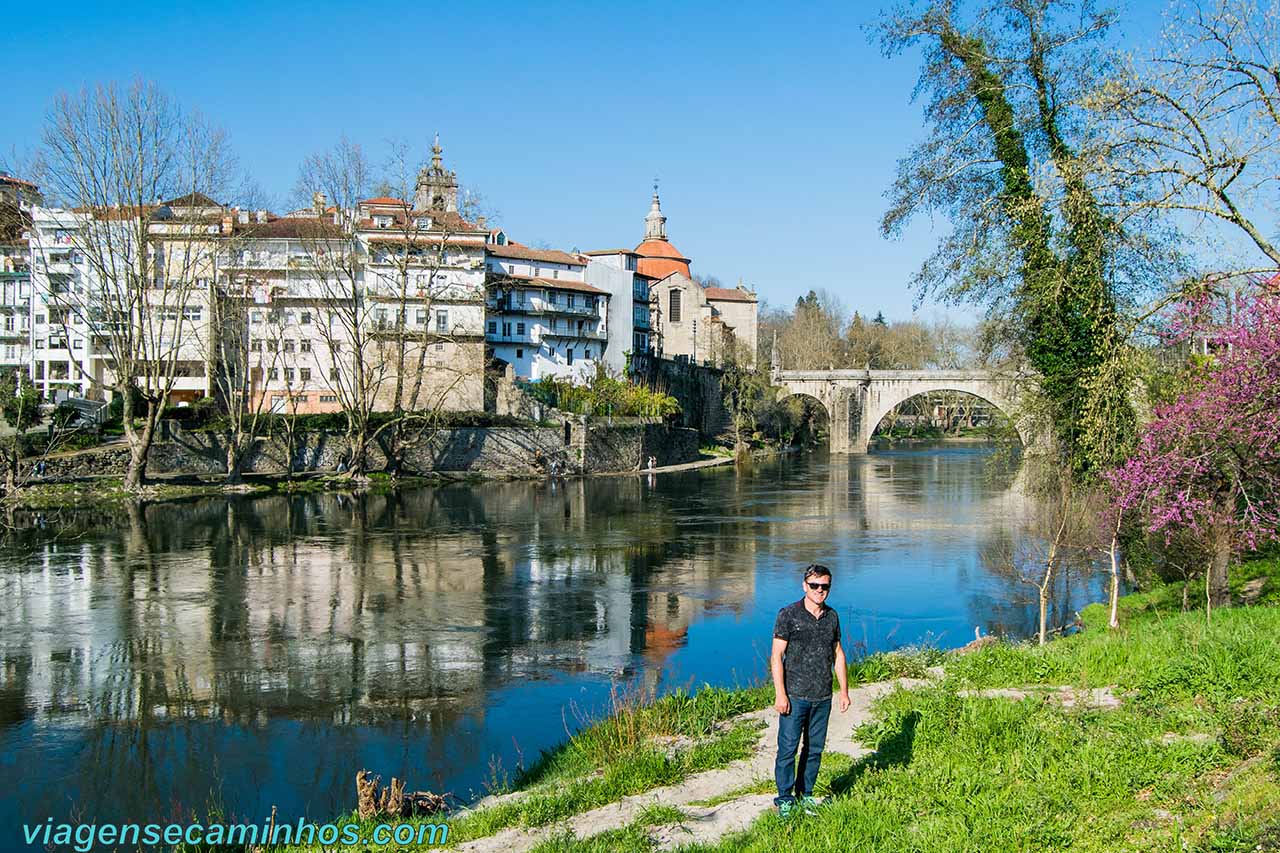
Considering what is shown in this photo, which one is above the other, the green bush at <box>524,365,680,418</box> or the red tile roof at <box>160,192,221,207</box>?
the red tile roof at <box>160,192,221,207</box>

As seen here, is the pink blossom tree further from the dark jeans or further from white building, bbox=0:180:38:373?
white building, bbox=0:180:38:373

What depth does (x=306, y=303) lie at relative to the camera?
176ft

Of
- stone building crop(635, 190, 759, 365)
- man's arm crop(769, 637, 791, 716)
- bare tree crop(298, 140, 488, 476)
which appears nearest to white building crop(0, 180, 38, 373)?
bare tree crop(298, 140, 488, 476)

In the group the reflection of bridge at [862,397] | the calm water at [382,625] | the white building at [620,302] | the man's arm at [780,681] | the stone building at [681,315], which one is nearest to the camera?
the man's arm at [780,681]

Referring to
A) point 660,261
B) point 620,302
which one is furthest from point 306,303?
point 660,261

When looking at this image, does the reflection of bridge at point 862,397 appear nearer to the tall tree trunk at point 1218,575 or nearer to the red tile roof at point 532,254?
the red tile roof at point 532,254

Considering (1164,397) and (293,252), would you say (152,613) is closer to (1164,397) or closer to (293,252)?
(1164,397)

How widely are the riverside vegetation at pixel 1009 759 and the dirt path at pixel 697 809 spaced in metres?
0.12

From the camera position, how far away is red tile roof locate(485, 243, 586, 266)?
6936 centimetres

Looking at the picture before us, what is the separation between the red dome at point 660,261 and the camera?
314 feet

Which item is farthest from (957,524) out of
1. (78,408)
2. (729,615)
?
(78,408)

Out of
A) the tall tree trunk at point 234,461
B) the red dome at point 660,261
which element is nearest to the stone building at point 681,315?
the red dome at point 660,261

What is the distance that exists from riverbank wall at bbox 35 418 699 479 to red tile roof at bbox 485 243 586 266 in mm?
15628

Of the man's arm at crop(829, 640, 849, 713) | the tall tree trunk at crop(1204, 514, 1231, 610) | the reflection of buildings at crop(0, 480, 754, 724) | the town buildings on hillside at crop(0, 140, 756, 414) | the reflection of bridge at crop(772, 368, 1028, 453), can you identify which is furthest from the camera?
the reflection of bridge at crop(772, 368, 1028, 453)
